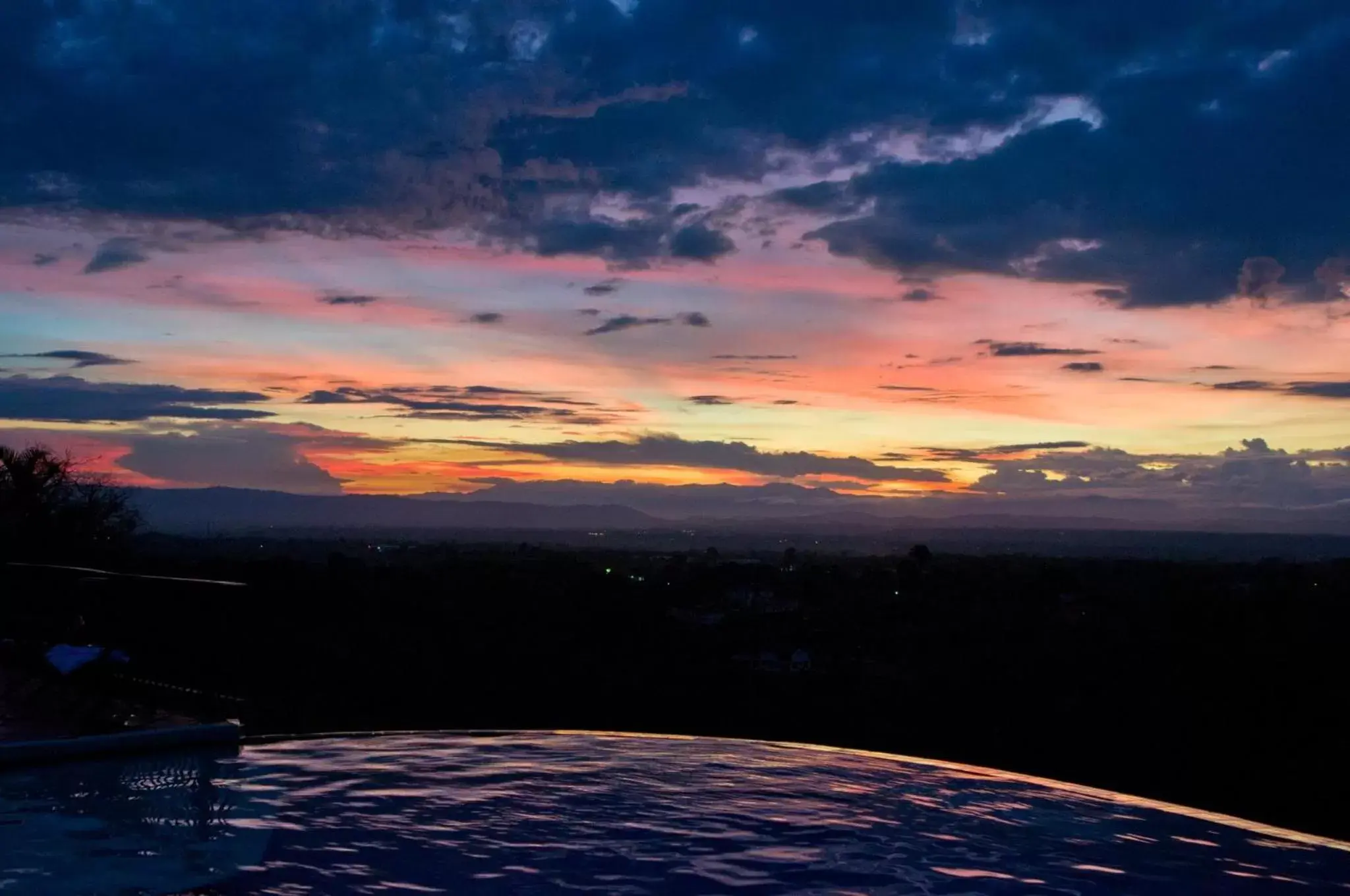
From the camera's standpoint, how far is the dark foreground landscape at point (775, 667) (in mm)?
9945

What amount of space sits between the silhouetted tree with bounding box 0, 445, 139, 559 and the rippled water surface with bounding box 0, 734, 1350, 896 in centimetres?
1088

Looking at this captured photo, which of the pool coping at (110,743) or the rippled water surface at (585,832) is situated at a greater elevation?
the pool coping at (110,743)

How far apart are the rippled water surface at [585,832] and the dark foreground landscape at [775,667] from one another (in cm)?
227

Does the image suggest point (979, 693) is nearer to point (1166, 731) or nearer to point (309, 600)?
point (1166, 731)

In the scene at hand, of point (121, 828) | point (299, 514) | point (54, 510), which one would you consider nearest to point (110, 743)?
point (121, 828)

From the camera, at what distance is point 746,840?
20.5 feet

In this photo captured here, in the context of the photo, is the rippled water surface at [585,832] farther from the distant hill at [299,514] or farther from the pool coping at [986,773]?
the distant hill at [299,514]

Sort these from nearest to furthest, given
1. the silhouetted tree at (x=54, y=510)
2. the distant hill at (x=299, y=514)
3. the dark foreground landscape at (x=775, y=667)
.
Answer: the dark foreground landscape at (x=775, y=667), the silhouetted tree at (x=54, y=510), the distant hill at (x=299, y=514)

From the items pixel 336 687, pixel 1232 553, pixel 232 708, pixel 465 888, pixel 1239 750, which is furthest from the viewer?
pixel 1232 553

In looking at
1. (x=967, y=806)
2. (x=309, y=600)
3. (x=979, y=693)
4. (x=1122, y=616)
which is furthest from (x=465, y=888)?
(x=1122, y=616)

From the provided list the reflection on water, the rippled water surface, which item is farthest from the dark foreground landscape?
the rippled water surface

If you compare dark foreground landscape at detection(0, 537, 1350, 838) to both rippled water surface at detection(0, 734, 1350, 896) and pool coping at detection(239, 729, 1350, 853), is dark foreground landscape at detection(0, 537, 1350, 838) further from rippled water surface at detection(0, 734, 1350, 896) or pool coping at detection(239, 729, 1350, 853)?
rippled water surface at detection(0, 734, 1350, 896)

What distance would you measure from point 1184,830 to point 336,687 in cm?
1275

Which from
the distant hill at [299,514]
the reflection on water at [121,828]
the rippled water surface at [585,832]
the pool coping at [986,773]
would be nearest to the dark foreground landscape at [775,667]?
the pool coping at [986,773]
